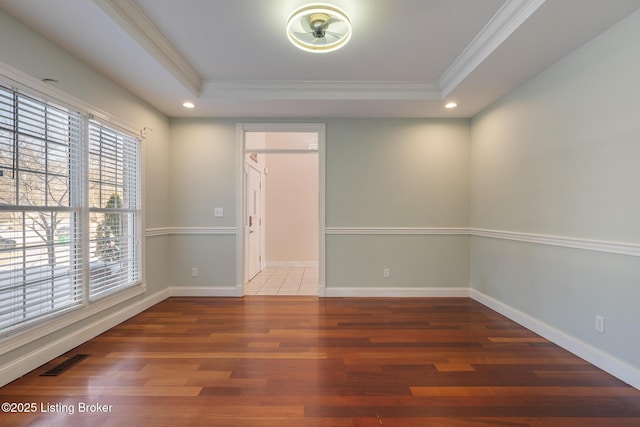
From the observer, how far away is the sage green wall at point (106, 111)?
77.4 inches

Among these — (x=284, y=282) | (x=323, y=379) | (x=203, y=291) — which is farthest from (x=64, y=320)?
(x=284, y=282)

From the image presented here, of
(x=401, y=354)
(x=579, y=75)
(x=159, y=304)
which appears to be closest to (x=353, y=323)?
(x=401, y=354)

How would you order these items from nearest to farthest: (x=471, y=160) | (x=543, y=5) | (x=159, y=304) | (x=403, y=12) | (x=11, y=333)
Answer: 1. (x=543, y=5)
2. (x=11, y=333)
3. (x=403, y=12)
4. (x=159, y=304)
5. (x=471, y=160)

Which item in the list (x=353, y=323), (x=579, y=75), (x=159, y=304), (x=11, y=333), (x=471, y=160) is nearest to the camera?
(x=11, y=333)

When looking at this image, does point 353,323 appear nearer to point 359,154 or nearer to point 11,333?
point 359,154

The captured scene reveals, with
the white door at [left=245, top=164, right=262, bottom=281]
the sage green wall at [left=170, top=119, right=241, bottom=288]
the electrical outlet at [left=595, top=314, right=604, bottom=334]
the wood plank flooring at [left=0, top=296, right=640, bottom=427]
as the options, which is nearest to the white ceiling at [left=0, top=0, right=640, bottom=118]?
the sage green wall at [left=170, top=119, right=241, bottom=288]

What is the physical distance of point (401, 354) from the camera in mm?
2334

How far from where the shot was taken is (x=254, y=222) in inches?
202

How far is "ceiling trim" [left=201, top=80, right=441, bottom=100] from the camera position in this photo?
3188mm

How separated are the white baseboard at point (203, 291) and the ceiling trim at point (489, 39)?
3526 millimetres

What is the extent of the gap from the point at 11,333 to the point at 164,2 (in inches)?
96.6

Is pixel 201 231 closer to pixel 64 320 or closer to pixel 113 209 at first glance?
pixel 113 209

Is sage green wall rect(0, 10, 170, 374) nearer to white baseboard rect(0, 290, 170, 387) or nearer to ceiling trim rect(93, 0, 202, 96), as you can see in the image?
white baseboard rect(0, 290, 170, 387)

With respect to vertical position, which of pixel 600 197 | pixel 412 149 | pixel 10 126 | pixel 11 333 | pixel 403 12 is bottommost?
pixel 11 333
